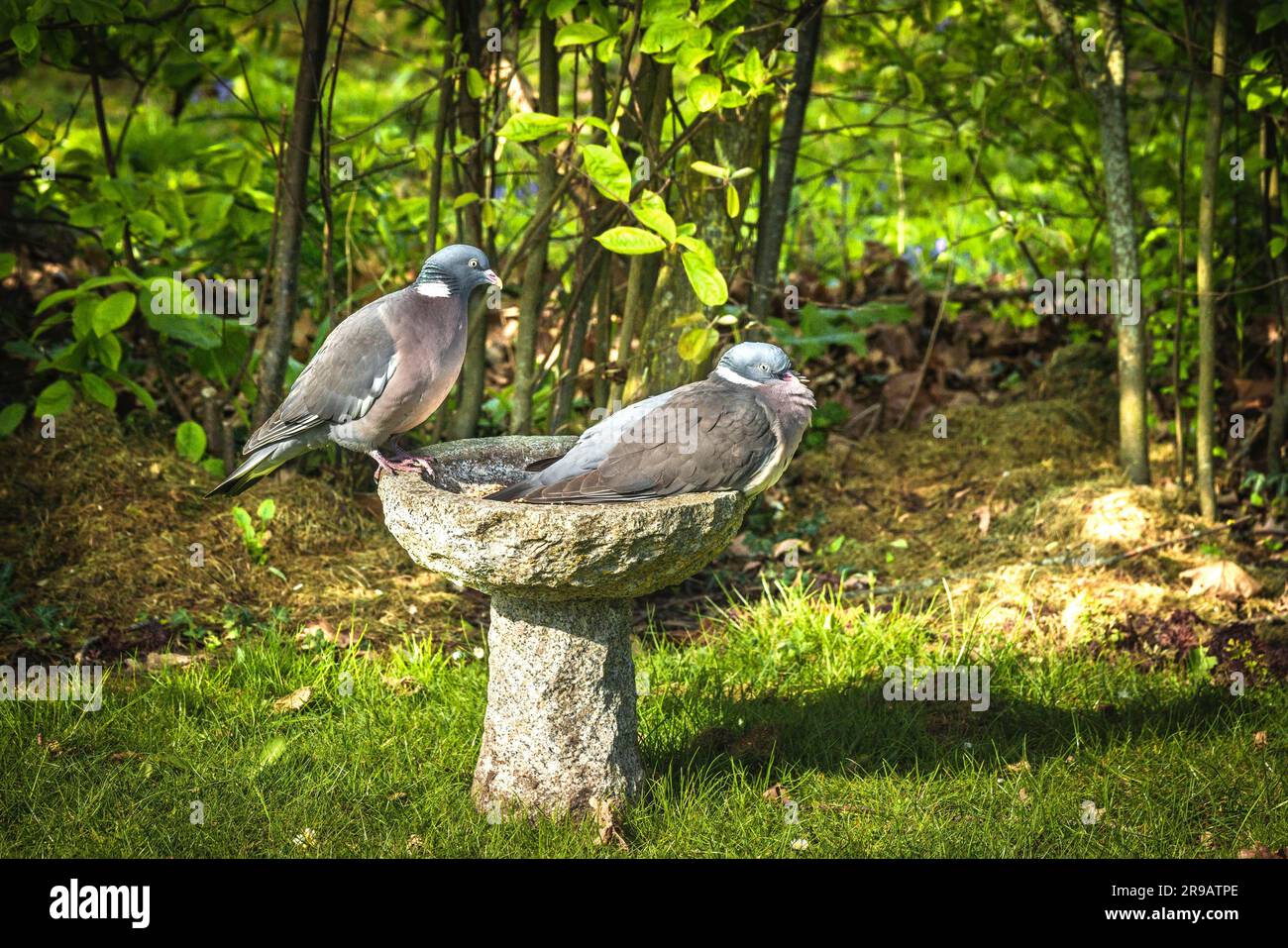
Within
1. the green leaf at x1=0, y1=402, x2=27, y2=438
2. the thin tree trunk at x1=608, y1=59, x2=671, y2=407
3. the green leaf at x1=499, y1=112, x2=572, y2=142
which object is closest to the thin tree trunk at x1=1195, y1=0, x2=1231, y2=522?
the thin tree trunk at x1=608, y1=59, x2=671, y2=407

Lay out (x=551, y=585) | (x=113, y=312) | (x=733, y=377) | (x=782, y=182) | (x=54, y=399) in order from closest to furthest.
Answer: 1. (x=551, y=585)
2. (x=733, y=377)
3. (x=113, y=312)
4. (x=54, y=399)
5. (x=782, y=182)

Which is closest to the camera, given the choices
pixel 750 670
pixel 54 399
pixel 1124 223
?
pixel 750 670

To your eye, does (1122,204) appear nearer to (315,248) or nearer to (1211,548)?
(1211,548)

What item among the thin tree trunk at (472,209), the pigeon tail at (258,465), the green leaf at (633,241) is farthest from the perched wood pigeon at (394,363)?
the thin tree trunk at (472,209)

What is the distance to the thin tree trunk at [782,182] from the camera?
5172 millimetres

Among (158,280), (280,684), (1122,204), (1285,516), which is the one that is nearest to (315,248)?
(158,280)

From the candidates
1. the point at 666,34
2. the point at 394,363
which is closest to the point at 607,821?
the point at 394,363

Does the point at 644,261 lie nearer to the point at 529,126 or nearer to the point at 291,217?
the point at 529,126

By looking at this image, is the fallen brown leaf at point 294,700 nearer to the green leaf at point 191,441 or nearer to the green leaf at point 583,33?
the green leaf at point 191,441

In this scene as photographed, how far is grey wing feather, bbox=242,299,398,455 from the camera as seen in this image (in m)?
3.60

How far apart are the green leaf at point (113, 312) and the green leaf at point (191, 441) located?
0.52 m

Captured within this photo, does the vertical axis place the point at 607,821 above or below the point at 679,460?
below

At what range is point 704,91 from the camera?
13.0 ft

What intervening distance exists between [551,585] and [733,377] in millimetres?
853
